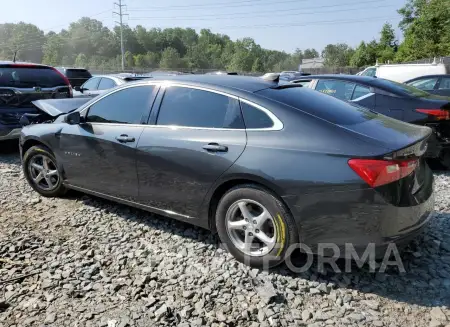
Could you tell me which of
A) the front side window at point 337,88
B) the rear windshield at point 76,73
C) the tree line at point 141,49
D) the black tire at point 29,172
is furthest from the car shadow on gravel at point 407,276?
the tree line at point 141,49

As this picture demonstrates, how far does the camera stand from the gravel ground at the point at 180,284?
257cm

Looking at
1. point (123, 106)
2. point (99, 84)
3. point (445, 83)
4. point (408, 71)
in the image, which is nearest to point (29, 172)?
point (123, 106)

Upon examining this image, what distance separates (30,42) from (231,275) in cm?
12879

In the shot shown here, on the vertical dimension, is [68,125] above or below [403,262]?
above

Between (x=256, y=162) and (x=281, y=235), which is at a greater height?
(x=256, y=162)

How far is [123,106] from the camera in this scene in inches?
156

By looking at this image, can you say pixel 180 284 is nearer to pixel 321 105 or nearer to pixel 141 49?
pixel 321 105

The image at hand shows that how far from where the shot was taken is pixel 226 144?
10.2 feet

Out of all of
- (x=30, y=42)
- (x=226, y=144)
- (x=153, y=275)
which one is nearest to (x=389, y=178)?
(x=226, y=144)

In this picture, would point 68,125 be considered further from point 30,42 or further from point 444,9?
point 30,42

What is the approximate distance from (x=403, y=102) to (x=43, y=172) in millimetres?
5075

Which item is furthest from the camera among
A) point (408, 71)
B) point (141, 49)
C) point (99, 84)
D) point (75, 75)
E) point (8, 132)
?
point (141, 49)

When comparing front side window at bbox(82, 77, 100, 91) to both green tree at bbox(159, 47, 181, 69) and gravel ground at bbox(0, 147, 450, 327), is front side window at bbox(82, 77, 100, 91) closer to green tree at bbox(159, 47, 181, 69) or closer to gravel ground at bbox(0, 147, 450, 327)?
gravel ground at bbox(0, 147, 450, 327)

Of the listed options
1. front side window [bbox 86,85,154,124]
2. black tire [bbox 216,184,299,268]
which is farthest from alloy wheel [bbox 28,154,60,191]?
black tire [bbox 216,184,299,268]
